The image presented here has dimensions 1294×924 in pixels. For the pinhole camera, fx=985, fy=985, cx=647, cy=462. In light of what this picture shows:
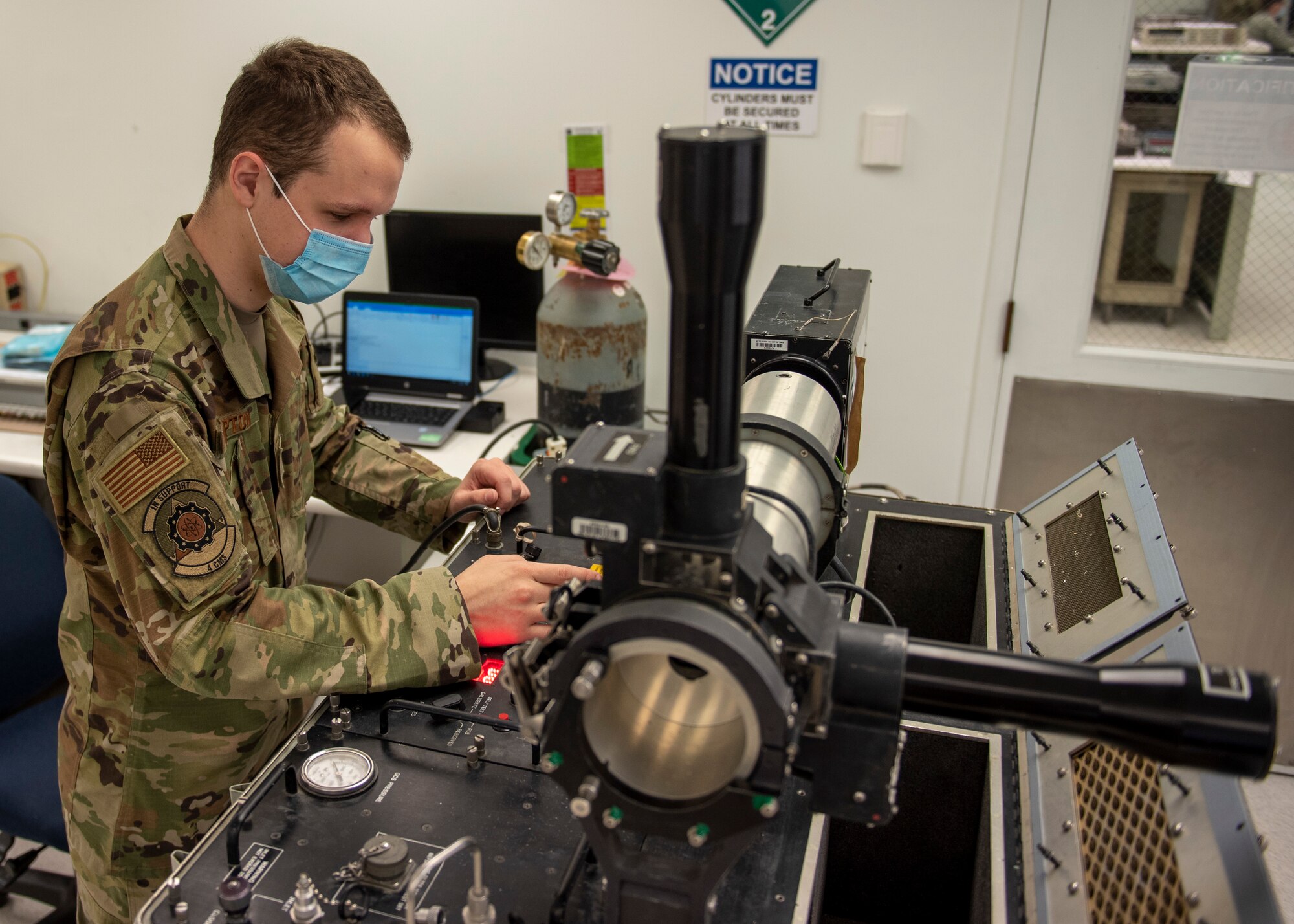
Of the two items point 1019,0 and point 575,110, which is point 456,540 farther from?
point 1019,0

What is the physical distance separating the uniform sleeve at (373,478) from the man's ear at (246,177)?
0.35 m

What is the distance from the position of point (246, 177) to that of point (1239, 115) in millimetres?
2002

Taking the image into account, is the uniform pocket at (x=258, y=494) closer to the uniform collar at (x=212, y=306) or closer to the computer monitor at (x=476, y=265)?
the uniform collar at (x=212, y=306)

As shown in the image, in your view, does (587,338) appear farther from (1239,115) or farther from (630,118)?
(1239,115)

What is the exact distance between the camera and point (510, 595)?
113 cm

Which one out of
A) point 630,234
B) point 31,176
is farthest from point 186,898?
point 31,176

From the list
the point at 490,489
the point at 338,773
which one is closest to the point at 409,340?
the point at 490,489

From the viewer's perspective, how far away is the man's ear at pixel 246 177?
1149 millimetres

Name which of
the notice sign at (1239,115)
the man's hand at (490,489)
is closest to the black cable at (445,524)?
the man's hand at (490,489)

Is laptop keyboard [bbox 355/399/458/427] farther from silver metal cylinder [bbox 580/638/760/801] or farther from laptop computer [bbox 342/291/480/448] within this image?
silver metal cylinder [bbox 580/638/760/801]

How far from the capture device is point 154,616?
105 centimetres

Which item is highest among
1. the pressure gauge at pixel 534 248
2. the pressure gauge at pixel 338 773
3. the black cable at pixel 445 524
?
the pressure gauge at pixel 534 248

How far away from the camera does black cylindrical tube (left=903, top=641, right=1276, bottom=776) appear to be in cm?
63

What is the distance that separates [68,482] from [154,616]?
0.67ft
